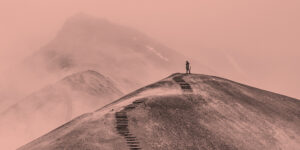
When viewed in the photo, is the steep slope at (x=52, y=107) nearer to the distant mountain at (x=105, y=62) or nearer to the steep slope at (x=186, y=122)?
the distant mountain at (x=105, y=62)

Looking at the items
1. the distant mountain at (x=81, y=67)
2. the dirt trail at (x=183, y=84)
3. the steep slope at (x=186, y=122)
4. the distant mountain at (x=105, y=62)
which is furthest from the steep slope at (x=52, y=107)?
the steep slope at (x=186, y=122)

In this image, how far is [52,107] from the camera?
438 ft

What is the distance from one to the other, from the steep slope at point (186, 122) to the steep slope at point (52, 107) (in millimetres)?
68678

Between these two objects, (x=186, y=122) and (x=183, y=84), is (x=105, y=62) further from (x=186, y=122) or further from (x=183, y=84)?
(x=186, y=122)

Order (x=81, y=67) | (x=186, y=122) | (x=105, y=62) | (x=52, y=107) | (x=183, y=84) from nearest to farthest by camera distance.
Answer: (x=186, y=122)
(x=183, y=84)
(x=52, y=107)
(x=81, y=67)
(x=105, y=62)

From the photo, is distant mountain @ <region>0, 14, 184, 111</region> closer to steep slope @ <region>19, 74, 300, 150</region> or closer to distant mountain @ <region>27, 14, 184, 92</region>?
distant mountain @ <region>27, 14, 184, 92</region>

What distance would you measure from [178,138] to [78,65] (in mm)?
125099

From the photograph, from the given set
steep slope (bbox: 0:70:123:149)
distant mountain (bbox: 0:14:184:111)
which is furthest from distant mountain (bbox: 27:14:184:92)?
steep slope (bbox: 0:70:123:149)

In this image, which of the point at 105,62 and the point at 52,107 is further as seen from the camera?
the point at 105,62

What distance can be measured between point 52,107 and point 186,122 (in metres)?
83.7

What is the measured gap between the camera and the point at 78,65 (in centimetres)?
17325

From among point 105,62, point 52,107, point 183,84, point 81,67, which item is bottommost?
point 52,107

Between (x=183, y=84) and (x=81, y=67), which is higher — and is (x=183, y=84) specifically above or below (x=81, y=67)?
below

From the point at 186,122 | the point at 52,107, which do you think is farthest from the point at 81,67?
the point at 186,122
